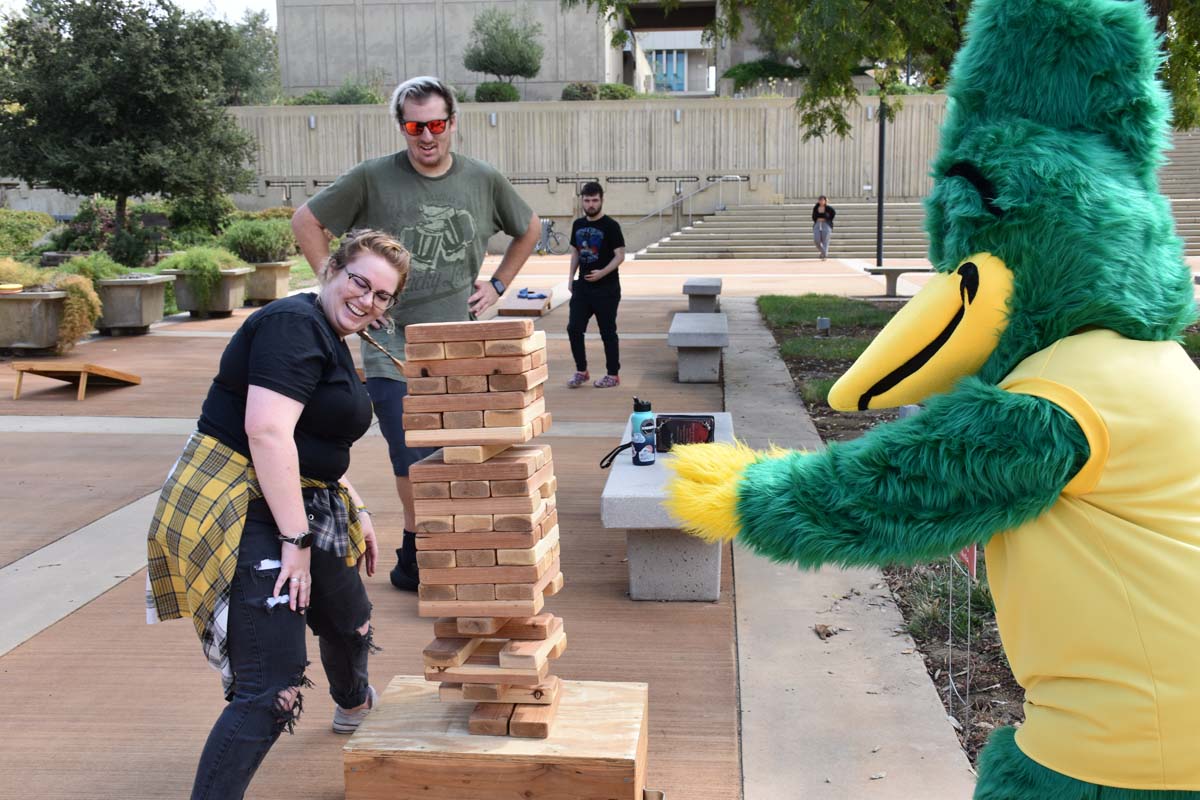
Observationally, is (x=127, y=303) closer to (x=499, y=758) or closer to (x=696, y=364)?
(x=696, y=364)

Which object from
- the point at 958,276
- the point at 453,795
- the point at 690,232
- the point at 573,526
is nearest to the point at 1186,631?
the point at 958,276

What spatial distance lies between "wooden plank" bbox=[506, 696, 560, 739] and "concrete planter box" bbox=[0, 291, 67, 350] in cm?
1141

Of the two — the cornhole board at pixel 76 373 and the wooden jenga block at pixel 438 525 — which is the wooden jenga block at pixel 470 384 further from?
the cornhole board at pixel 76 373

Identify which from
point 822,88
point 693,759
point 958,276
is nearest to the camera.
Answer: point 958,276

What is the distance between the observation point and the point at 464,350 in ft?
10.4

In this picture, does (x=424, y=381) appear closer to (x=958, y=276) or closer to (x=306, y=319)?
(x=306, y=319)

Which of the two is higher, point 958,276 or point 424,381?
point 958,276

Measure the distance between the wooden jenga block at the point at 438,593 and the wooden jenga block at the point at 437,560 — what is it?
61mm

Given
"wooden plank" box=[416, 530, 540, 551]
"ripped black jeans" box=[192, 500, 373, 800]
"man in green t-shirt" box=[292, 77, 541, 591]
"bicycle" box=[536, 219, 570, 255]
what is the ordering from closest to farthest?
"ripped black jeans" box=[192, 500, 373, 800] → "wooden plank" box=[416, 530, 540, 551] → "man in green t-shirt" box=[292, 77, 541, 591] → "bicycle" box=[536, 219, 570, 255]

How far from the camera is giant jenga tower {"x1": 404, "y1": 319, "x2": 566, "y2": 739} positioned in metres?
3.17

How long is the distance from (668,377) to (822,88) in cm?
486

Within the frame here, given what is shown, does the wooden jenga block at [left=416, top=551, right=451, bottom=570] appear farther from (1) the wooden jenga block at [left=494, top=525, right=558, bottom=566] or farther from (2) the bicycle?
(2) the bicycle

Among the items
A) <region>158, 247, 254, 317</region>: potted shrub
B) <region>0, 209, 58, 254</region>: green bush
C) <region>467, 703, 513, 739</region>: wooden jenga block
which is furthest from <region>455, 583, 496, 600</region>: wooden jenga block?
<region>0, 209, 58, 254</region>: green bush

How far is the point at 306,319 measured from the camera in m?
2.98
